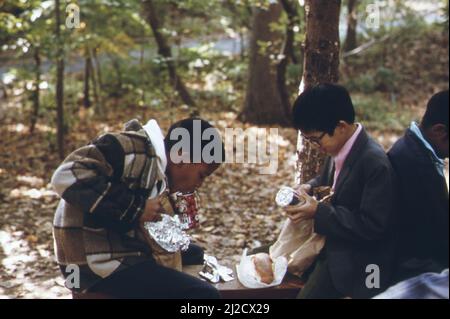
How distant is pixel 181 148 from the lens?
323 centimetres

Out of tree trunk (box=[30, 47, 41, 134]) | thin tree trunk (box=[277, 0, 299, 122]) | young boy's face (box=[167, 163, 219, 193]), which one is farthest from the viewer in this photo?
tree trunk (box=[30, 47, 41, 134])

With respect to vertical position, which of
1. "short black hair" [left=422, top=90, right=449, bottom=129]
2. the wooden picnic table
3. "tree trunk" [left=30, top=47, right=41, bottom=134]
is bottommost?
the wooden picnic table

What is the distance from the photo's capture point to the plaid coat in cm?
296

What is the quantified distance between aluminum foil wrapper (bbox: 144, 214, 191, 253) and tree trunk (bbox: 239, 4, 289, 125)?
673cm

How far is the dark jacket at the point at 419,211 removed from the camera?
2.92m

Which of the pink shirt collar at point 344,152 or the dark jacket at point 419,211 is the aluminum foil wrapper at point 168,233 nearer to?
the pink shirt collar at point 344,152

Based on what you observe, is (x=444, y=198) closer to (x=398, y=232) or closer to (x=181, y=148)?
(x=398, y=232)

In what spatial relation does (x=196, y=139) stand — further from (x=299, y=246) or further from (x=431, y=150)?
(x=431, y=150)

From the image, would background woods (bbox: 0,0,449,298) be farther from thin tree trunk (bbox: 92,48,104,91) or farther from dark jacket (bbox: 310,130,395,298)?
dark jacket (bbox: 310,130,395,298)

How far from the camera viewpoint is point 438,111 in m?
2.95

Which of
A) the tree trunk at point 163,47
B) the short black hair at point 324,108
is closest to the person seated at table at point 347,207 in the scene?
the short black hair at point 324,108

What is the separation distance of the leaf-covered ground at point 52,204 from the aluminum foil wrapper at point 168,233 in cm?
176

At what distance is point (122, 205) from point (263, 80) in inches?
282

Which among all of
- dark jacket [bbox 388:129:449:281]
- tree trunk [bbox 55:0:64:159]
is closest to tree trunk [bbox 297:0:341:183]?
dark jacket [bbox 388:129:449:281]
